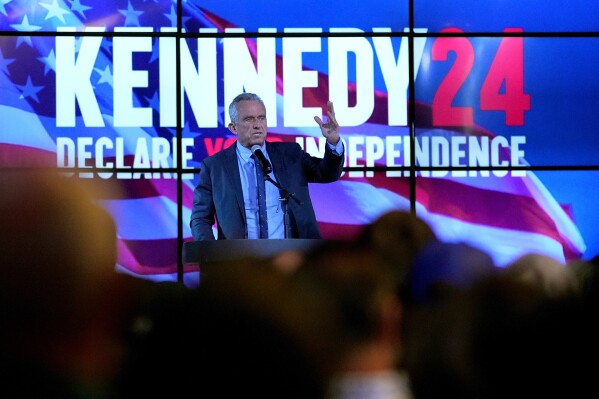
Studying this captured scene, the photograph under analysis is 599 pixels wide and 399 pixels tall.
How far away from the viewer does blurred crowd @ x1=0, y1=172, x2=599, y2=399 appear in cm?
195

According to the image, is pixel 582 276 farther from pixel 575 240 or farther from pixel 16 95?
pixel 16 95

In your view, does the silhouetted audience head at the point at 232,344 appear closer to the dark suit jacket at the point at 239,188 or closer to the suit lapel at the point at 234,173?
the dark suit jacket at the point at 239,188

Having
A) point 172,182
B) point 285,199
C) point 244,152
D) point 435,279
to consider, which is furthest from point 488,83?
point 435,279

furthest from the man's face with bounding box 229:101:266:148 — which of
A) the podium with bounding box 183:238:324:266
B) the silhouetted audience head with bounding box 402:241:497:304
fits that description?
the silhouetted audience head with bounding box 402:241:497:304

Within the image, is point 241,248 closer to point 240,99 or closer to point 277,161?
point 277,161

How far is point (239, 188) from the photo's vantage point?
356cm

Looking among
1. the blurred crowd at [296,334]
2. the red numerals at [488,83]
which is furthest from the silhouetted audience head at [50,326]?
the red numerals at [488,83]

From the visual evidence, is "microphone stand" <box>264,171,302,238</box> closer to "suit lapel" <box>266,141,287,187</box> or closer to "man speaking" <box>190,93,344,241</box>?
"man speaking" <box>190,93,344,241</box>

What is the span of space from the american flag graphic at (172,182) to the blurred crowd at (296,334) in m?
2.70

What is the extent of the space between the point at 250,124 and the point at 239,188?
0.35 meters

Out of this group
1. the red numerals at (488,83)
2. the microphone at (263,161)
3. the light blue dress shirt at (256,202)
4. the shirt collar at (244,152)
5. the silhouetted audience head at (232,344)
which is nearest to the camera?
the silhouetted audience head at (232,344)

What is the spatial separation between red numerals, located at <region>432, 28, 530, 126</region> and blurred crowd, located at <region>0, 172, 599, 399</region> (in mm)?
3068

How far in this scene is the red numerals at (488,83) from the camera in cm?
580

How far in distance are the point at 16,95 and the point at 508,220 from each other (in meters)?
3.37
